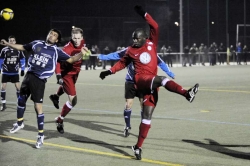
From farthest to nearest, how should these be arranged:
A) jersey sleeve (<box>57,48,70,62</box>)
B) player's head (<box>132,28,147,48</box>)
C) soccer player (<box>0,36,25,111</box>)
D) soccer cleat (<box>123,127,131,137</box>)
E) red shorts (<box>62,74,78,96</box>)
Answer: soccer player (<box>0,36,25,111</box>), red shorts (<box>62,74,78,96</box>), soccer cleat (<box>123,127,131,137</box>), jersey sleeve (<box>57,48,70,62</box>), player's head (<box>132,28,147,48</box>)

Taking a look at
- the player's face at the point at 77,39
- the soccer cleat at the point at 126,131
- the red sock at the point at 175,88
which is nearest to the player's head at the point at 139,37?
the red sock at the point at 175,88

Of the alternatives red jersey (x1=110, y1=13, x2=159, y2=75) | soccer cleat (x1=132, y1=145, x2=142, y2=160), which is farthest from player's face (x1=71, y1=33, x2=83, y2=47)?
soccer cleat (x1=132, y1=145, x2=142, y2=160)

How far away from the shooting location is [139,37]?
30.1 feet

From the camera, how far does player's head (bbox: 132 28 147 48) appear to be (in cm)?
917

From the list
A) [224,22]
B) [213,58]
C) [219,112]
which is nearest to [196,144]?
[219,112]

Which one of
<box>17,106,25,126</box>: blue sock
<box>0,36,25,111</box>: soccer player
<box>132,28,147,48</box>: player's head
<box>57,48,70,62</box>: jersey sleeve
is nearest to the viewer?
<box>132,28,147,48</box>: player's head

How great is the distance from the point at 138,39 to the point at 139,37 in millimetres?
37

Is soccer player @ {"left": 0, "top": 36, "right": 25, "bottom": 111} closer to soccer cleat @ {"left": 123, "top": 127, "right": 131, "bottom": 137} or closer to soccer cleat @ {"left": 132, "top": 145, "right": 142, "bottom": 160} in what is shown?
soccer cleat @ {"left": 123, "top": 127, "right": 131, "bottom": 137}

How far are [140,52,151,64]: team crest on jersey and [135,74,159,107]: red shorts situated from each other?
258 mm

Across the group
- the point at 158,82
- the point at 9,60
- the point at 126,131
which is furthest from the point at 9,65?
the point at 158,82

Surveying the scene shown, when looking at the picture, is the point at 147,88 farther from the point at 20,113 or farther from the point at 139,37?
the point at 20,113

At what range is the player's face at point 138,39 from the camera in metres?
9.17

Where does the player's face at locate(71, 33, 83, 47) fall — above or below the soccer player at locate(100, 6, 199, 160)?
above

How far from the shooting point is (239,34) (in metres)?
58.0
